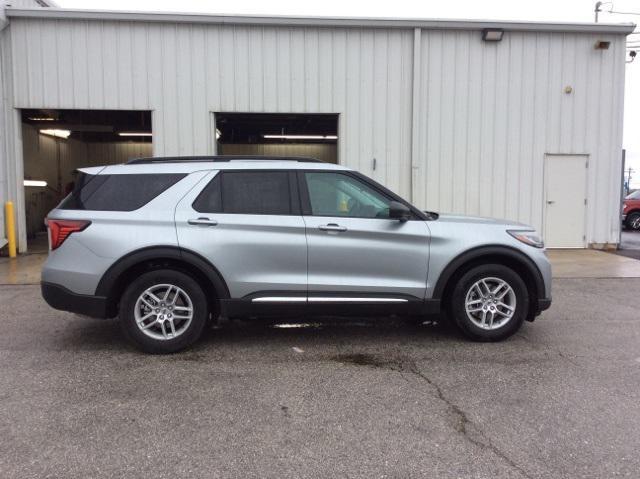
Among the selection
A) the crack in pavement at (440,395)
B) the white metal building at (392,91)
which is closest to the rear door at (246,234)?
the crack in pavement at (440,395)

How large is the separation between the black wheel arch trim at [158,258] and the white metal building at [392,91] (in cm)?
729

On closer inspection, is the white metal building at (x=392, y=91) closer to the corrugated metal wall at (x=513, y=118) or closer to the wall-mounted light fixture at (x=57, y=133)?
the corrugated metal wall at (x=513, y=118)

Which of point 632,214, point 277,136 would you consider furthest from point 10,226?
point 632,214

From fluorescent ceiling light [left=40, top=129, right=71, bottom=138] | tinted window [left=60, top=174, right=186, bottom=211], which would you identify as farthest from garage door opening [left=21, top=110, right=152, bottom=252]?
tinted window [left=60, top=174, right=186, bottom=211]

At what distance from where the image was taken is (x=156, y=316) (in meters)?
4.97

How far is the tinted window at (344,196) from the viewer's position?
5184mm

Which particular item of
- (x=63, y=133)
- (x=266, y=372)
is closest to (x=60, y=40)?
(x=63, y=133)

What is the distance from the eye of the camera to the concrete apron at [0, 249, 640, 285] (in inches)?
367

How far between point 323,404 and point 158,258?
6.70ft

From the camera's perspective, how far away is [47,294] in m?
4.96

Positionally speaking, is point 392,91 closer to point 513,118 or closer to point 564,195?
point 513,118

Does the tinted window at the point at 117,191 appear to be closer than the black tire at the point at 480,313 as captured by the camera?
Yes

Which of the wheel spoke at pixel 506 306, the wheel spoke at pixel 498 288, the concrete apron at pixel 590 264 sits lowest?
the concrete apron at pixel 590 264

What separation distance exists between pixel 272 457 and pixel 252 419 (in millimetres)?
542
